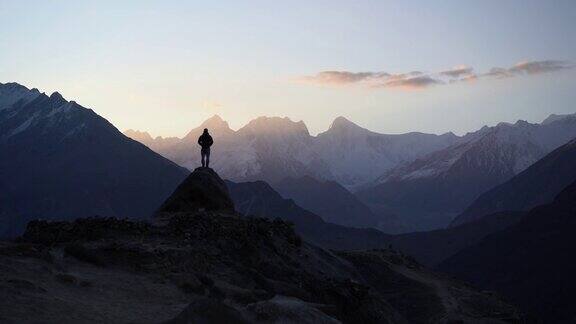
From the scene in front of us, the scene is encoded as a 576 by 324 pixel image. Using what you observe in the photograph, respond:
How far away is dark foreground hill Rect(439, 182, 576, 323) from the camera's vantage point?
288 ft

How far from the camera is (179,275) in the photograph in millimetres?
21891

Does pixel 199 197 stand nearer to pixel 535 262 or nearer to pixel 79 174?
pixel 535 262

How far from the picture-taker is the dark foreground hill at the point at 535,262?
288 ft

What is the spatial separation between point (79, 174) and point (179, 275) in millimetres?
157530

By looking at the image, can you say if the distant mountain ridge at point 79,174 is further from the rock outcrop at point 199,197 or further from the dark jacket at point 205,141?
the rock outcrop at point 199,197

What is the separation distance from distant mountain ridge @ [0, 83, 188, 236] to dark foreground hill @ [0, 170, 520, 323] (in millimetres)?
121264

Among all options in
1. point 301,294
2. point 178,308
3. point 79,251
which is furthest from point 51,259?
point 301,294

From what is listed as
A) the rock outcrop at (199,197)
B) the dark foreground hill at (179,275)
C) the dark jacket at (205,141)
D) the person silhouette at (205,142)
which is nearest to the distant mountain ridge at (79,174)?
the person silhouette at (205,142)

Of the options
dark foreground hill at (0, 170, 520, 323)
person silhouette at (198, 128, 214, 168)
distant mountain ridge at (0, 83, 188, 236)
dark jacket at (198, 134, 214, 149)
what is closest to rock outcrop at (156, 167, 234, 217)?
dark foreground hill at (0, 170, 520, 323)

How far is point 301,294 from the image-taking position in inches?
990

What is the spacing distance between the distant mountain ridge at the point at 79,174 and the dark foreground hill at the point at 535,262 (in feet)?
243

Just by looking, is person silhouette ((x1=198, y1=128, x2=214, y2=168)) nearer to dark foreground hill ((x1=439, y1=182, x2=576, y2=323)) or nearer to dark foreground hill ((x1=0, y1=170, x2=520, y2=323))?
dark foreground hill ((x1=0, y1=170, x2=520, y2=323))

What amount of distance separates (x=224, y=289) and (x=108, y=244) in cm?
493

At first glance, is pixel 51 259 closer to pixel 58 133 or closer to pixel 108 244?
pixel 108 244
